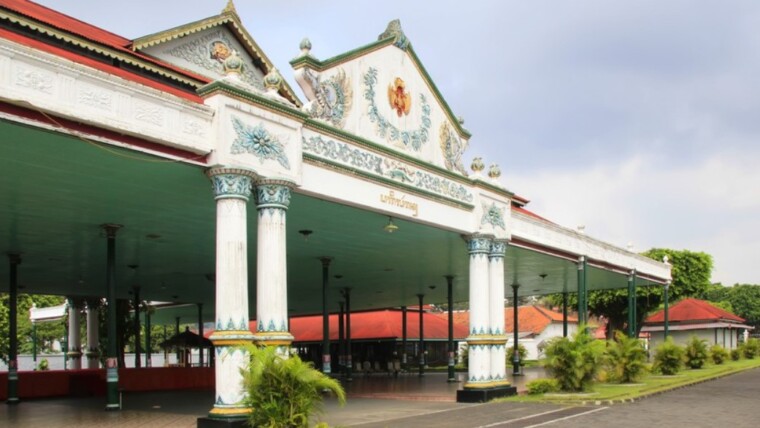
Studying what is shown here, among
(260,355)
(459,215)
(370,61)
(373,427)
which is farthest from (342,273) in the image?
(260,355)

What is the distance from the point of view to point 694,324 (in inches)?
2009

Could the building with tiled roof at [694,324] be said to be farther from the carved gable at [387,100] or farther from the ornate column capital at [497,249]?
the carved gable at [387,100]

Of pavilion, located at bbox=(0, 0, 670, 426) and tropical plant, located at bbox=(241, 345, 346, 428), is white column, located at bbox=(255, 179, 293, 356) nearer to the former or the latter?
pavilion, located at bbox=(0, 0, 670, 426)

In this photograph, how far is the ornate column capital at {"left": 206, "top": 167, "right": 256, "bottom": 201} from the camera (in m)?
11.5

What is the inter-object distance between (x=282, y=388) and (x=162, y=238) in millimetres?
8988

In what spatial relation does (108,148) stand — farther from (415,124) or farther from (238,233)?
(415,124)

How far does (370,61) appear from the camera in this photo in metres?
15.5

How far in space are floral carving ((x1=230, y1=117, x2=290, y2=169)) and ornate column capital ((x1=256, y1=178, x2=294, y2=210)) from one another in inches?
14.3

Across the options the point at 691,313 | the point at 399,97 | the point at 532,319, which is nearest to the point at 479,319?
the point at 399,97

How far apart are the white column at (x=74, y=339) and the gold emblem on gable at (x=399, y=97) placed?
65.1 ft

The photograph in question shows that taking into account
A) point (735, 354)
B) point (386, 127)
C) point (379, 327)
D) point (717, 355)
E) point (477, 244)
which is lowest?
point (735, 354)

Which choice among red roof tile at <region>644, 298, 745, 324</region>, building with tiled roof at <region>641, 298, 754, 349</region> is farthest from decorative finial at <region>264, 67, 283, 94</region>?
red roof tile at <region>644, 298, 745, 324</region>

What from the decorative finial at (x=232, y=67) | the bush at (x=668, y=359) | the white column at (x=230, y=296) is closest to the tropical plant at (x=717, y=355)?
the bush at (x=668, y=359)

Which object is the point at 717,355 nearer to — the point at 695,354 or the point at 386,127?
the point at 695,354
